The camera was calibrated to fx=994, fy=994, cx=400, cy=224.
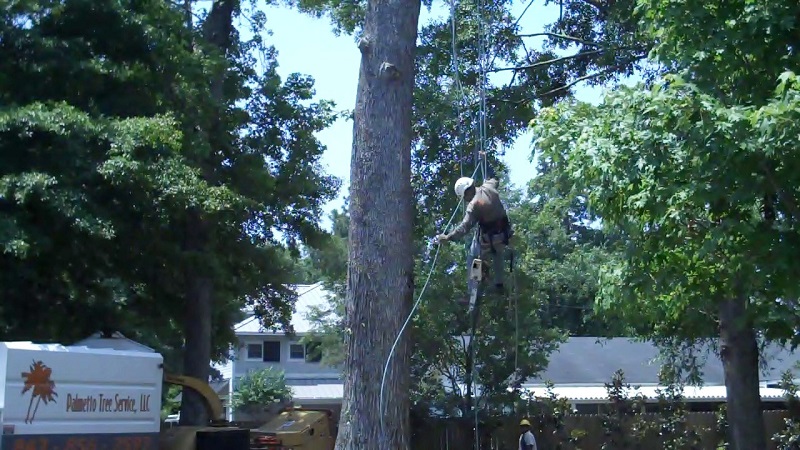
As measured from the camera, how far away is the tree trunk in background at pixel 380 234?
825 centimetres

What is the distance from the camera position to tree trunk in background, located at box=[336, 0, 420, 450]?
825 cm

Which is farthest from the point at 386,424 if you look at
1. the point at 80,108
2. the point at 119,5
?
the point at 119,5

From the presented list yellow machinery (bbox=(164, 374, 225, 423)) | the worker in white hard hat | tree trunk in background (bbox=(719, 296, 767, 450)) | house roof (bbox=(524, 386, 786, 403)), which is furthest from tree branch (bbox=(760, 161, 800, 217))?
house roof (bbox=(524, 386, 786, 403))

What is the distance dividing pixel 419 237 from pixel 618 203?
9.37 metres

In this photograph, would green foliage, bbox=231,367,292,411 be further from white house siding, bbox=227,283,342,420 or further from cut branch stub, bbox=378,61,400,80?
cut branch stub, bbox=378,61,400,80

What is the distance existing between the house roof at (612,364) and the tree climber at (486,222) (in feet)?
67.0

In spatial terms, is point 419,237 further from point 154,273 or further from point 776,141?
point 776,141

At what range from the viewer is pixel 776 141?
27.3 ft

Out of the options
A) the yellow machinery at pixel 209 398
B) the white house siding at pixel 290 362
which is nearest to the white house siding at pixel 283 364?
the white house siding at pixel 290 362

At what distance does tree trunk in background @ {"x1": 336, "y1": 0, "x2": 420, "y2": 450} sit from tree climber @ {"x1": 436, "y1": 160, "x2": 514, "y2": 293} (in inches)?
21.3

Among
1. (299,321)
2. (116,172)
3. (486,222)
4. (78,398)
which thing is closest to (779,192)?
(486,222)

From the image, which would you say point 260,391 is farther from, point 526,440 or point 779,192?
point 779,192

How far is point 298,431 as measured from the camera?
58.1 feet

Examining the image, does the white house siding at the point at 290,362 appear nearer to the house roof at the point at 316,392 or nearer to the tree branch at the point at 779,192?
the house roof at the point at 316,392
